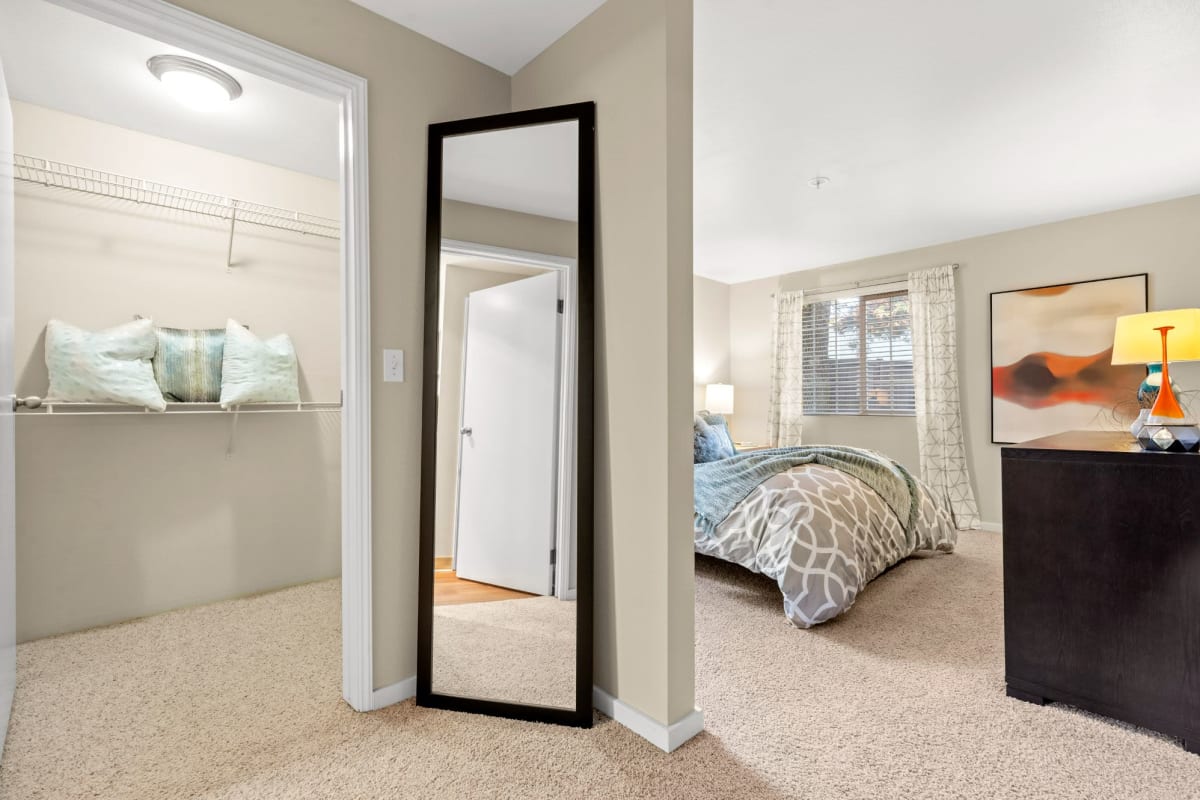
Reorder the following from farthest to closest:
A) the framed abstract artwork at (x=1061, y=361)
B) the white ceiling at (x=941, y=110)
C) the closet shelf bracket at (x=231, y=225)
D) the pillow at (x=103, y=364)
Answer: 1. the framed abstract artwork at (x=1061, y=361)
2. the closet shelf bracket at (x=231, y=225)
3. the pillow at (x=103, y=364)
4. the white ceiling at (x=941, y=110)

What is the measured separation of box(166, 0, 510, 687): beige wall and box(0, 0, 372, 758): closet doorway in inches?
2.3

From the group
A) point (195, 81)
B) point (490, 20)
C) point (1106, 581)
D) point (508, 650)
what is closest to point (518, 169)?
point (490, 20)

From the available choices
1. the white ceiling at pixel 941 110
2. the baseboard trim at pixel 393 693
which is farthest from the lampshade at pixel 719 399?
the baseboard trim at pixel 393 693

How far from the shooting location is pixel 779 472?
3.17 metres

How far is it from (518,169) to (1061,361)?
4.35 meters

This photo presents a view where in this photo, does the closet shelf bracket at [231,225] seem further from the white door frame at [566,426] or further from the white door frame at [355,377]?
the white door frame at [566,426]

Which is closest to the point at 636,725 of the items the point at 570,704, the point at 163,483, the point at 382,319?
the point at 570,704

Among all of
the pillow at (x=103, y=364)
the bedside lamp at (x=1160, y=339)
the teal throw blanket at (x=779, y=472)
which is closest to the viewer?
the pillow at (x=103, y=364)

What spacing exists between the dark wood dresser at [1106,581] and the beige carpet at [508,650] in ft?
5.22

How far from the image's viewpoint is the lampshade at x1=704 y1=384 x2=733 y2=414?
19.5 feet

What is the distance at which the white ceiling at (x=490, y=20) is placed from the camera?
1.91m

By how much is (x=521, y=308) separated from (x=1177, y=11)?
2569 mm

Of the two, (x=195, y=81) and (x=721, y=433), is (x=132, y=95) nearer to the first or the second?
(x=195, y=81)

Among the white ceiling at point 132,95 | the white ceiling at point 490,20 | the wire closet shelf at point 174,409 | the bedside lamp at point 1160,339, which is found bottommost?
the wire closet shelf at point 174,409
